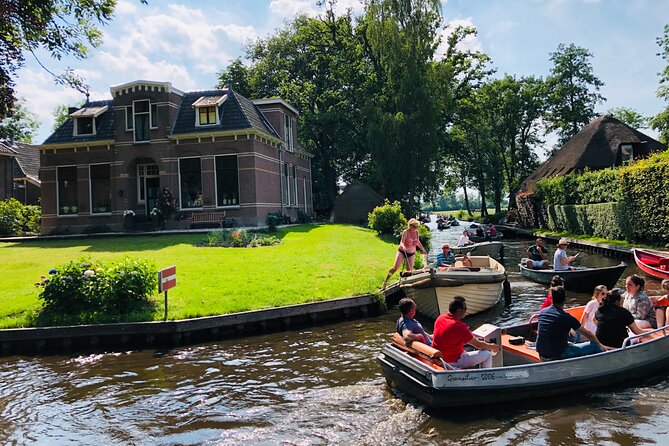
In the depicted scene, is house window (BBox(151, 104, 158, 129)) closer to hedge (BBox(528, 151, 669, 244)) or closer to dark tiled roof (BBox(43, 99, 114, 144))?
dark tiled roof (BBox(43, 99, 114, 144))

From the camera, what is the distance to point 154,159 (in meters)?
28.6

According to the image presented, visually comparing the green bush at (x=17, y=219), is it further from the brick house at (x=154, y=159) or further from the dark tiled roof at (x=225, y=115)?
the dark tiled roof at (x=225, y=115)

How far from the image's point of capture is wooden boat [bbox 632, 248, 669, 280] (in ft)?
52.4

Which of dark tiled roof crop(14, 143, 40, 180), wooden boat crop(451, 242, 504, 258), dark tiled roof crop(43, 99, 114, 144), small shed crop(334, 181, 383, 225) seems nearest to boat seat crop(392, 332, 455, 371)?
wooden boat crop(451, 242, 504, 258)

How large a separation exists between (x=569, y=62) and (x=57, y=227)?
56.6 m

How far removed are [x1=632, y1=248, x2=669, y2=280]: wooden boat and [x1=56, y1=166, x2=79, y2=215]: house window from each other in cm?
2958

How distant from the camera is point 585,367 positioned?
7648 mm

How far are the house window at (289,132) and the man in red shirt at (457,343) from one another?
29.3m

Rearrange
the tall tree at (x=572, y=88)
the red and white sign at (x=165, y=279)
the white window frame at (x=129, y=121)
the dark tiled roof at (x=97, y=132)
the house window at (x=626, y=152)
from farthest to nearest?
the tall tree at (x=572, y=88)
the house window at (x=626, y=152)
the dark tiled roof at (x=97, y=132)
the white window frame at (x=129, y=121)
the red and white sign at (x=165, y=279)

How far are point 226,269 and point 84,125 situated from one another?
2007cm

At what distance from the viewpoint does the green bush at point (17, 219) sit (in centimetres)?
2869

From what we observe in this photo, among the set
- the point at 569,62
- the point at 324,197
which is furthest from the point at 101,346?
the point at 569,62

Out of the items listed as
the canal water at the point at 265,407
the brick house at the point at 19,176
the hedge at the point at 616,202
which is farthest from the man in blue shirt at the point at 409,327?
the brick house at the point at 19,176

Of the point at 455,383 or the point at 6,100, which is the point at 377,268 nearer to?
the point at 455,383
